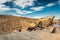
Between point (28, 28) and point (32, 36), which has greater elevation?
point (28, 28)

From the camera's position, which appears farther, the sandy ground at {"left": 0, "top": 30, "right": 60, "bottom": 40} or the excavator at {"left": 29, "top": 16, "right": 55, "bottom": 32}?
the excavator at {"left": 29, "top": 16, "right": 55, "bottom": 32}

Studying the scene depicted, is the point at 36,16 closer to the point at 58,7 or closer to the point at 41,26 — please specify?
the point at 41,26

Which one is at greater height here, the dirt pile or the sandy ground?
the dirt pile

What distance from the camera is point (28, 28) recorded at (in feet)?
9.53

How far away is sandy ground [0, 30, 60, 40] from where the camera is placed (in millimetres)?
2809

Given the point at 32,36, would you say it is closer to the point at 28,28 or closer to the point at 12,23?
the point at 28,28

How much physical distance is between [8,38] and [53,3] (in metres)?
0.92

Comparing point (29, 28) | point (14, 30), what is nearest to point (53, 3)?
point (29, 28)

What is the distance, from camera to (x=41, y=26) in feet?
9.61

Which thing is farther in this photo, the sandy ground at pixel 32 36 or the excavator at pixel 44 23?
the excavator at pixel 44 23

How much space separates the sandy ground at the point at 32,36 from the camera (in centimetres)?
281

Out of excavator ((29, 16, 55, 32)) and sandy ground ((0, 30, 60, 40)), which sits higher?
excavator ((29, 16, 55, 32))

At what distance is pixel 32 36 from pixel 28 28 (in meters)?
0.15

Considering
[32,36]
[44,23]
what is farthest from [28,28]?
[44,23]
